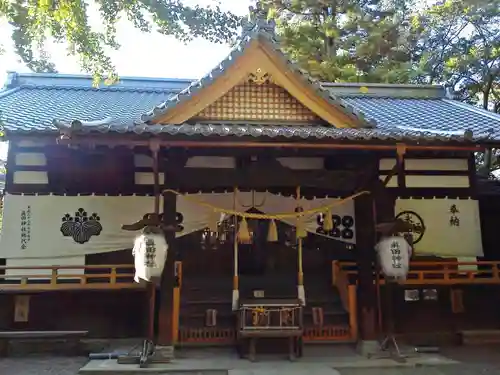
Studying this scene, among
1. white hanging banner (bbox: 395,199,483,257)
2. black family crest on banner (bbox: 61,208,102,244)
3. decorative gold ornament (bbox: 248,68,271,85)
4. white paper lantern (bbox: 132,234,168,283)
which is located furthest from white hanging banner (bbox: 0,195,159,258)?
white hanging banner (bbox: 395,199,483,257)

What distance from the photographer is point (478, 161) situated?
20984 millimetres

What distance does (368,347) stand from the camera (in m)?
7.65

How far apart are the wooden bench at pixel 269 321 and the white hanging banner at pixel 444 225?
3586 mm

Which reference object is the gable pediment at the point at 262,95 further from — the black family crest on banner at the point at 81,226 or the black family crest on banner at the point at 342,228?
the black family crest on banner at the point at 81,226

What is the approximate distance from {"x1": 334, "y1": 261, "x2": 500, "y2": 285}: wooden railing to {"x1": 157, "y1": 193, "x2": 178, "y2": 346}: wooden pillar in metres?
3.27

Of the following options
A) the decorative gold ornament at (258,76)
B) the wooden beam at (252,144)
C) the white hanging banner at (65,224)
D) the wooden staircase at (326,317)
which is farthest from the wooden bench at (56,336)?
the decorative gold ornament at (258,76)

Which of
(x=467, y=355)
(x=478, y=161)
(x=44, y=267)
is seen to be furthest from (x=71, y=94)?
(x=478, y=161)

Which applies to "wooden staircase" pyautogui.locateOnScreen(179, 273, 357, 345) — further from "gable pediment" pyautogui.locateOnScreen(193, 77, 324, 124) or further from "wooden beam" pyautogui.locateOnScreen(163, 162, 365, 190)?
"gable pediment" pyautogui.locateOnScreen(193, 77, 324, 124)

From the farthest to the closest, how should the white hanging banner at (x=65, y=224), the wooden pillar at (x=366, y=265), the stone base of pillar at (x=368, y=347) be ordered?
the white hanging banner at (x=65, y=224) < the wooden pillar at (x=366, y=265) < the stone base of pillar at (x=368, y=347)

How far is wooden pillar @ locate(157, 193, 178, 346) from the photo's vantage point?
740 cm

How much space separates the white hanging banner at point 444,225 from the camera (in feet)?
32.0

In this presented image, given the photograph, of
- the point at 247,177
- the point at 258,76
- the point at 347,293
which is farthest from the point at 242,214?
the point at 258,76

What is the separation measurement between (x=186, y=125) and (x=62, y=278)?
377 centimetres

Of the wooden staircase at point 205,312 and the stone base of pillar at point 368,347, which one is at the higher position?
the wooden staircase at point 205,312
